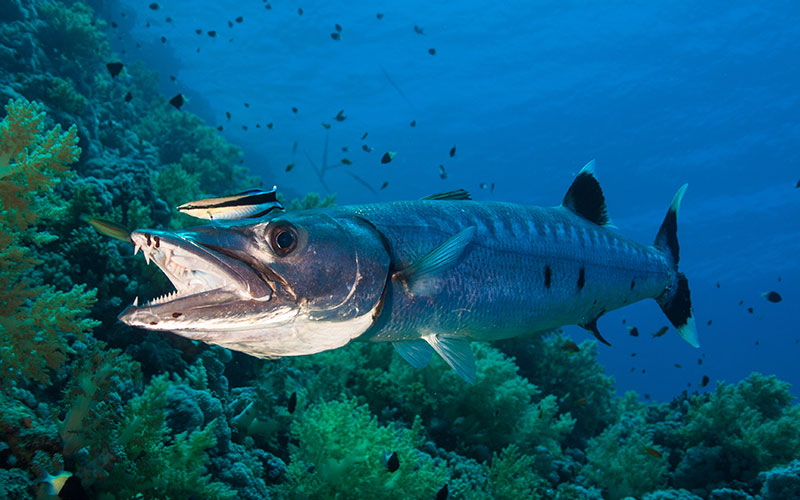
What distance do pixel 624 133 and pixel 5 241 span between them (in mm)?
54538

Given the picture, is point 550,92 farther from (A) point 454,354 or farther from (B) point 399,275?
(B) point 399,275

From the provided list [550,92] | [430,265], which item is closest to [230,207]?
[430,265]

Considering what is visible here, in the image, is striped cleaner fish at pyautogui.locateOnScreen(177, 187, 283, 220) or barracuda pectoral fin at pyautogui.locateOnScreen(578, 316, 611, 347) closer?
striped cleaner fish at pyautogui.locateOnScreen(177, 187, 283, 220)

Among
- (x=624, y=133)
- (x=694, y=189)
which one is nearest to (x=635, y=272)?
(x=624, y=133)

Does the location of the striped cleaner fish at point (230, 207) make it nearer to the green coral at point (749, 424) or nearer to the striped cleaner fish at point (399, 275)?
the striped cleaner fish at point (399, 275)

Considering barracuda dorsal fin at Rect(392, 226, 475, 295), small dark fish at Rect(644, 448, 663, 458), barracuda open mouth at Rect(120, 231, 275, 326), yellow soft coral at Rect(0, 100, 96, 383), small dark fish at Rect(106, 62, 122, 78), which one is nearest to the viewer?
barracuda open mouth at Rect(120, 231, 275, 326)

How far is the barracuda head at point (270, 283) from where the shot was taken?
5.60 feet

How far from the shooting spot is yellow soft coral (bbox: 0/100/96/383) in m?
2.98

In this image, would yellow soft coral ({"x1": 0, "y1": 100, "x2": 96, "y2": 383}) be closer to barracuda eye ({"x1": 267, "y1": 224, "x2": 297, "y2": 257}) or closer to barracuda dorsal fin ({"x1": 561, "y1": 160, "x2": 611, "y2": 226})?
barracuda eye ({"x1": 267, "y1": 224, "x2": 297, "y2": 257})

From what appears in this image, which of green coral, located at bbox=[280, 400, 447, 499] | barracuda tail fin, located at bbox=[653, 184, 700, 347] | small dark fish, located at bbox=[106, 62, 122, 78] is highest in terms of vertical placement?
small dark fish, located at bbox=[106, 62, 122, 78]

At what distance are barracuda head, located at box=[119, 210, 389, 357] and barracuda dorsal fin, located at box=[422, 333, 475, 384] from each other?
0.60 m

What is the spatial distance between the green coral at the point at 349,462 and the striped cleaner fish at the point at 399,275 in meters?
1.55

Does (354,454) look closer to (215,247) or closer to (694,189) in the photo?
(215,247)

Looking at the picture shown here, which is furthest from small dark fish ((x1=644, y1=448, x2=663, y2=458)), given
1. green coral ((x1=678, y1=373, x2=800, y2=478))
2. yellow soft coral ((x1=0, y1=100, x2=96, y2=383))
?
yellow soft coral ((x1=0, y1=100, x2=96, y2=383))
